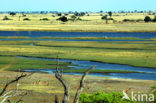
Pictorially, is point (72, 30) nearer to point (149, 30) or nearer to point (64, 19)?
point (149, 30)

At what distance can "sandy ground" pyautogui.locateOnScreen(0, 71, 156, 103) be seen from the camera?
24.7 metres

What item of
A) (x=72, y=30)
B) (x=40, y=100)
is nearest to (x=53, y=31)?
(x=72, y=30)

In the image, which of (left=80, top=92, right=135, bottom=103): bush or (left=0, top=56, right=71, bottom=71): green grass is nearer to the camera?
(left=80, top=92, right=135, bottom=103): bush

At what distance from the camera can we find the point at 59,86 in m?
27.6

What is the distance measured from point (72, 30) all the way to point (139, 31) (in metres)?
16.8

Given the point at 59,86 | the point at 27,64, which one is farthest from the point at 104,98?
the point at 27,64

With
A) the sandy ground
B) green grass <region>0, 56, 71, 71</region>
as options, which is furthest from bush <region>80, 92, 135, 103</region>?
green grass <region>0, 56, 71, 71</region>

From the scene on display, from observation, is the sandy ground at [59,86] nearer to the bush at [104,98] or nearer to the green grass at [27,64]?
the green grass at [27,64]

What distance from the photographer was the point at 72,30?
327 feet

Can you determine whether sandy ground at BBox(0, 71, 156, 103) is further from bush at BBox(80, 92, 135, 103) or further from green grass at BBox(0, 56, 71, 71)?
bush at BBox(80, 92, 135, 103)

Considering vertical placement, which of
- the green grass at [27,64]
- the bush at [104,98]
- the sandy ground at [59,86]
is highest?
the bush at [104,98]

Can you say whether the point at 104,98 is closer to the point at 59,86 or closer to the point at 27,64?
the point at 59,86

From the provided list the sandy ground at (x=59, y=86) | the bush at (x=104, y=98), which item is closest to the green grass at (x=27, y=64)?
the sandy ground at (x=59, y=86)

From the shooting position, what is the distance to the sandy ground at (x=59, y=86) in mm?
24737
